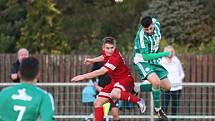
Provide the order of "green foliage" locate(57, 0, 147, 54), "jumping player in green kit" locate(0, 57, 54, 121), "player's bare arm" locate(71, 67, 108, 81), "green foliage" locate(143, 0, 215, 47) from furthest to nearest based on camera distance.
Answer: "green foliage" locate(57, 0, 147, 54)
"green foliage" locate(143, 0, 215, 47)
"player's bare arm" locate(71, 67, 108, 81)
"jumping player in green kit" locate(0, 57, 54, 121)

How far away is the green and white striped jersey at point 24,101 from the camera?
9.16 meters

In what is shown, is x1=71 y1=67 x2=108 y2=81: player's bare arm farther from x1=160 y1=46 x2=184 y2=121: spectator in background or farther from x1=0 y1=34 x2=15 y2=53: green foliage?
x1=0 y1=34 x2=15 y2=53: green foliage

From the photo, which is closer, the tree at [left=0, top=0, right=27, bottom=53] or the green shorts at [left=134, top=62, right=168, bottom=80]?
the green shorts at [left=134, top=62, right=168, bottom=80]

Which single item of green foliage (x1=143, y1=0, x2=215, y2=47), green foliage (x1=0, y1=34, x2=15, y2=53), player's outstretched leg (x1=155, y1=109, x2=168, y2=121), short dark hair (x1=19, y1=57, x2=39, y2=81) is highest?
green foliage (x1=143, y1=0, x2=215, y2=47)

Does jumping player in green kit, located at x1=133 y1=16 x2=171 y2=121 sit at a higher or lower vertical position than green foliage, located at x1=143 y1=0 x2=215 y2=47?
lower

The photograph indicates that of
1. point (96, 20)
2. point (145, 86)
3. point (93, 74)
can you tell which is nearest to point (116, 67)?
point (93, 74)

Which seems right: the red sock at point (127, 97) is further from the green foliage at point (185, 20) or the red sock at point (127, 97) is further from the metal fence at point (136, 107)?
the green foliage at point (185, 20)

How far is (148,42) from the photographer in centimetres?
1497

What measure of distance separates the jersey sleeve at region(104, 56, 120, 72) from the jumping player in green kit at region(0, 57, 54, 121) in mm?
5664

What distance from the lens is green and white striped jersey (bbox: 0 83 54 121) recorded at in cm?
916

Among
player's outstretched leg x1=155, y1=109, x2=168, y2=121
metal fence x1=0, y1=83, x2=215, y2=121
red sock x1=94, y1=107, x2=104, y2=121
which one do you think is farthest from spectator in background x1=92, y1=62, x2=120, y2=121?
red sock x1=94, y1=107, x2=104, y2=121

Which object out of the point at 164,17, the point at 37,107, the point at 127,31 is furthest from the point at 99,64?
the point at 127,31

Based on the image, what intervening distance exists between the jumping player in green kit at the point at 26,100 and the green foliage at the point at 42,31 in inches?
746

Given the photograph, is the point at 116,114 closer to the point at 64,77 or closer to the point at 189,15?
the point at 64,77
